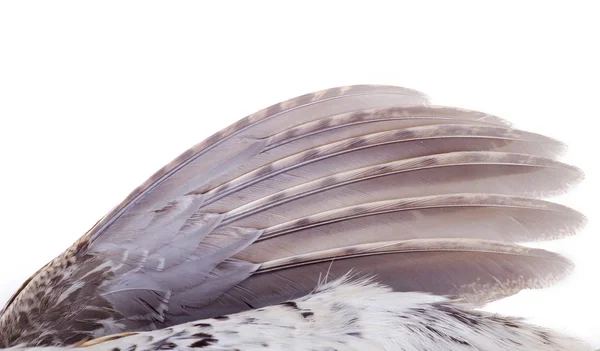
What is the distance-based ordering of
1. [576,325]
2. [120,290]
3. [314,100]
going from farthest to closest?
[576,325] < [314,100] < [120,290]

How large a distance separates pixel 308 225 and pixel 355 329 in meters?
0.21

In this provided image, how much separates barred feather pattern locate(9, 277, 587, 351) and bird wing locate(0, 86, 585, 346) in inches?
3.1

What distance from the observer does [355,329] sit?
812 millimetres

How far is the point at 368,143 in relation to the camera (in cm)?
101

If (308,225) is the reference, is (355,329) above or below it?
below

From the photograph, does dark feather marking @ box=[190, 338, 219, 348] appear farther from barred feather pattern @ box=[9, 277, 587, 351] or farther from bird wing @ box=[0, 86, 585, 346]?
bird wing @ box=[0, 86, 585, 346]

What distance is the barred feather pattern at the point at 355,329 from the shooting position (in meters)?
0.79

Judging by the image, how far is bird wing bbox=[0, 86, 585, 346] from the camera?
960 mm

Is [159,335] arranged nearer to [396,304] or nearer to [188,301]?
[188,301]

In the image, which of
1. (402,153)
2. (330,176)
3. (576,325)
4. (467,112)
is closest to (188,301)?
(330,176)

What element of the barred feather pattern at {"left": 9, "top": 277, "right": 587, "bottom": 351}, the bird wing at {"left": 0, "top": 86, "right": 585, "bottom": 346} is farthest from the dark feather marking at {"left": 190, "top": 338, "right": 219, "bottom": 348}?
the bird wing at {"left": 0, "top": 86, "right": 585, "bottom": 346}

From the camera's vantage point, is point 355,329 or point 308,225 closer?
point 355,329

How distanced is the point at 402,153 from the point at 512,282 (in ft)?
0.80

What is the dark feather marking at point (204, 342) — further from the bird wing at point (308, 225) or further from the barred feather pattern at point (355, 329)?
the bird wing at point (308, 225)
